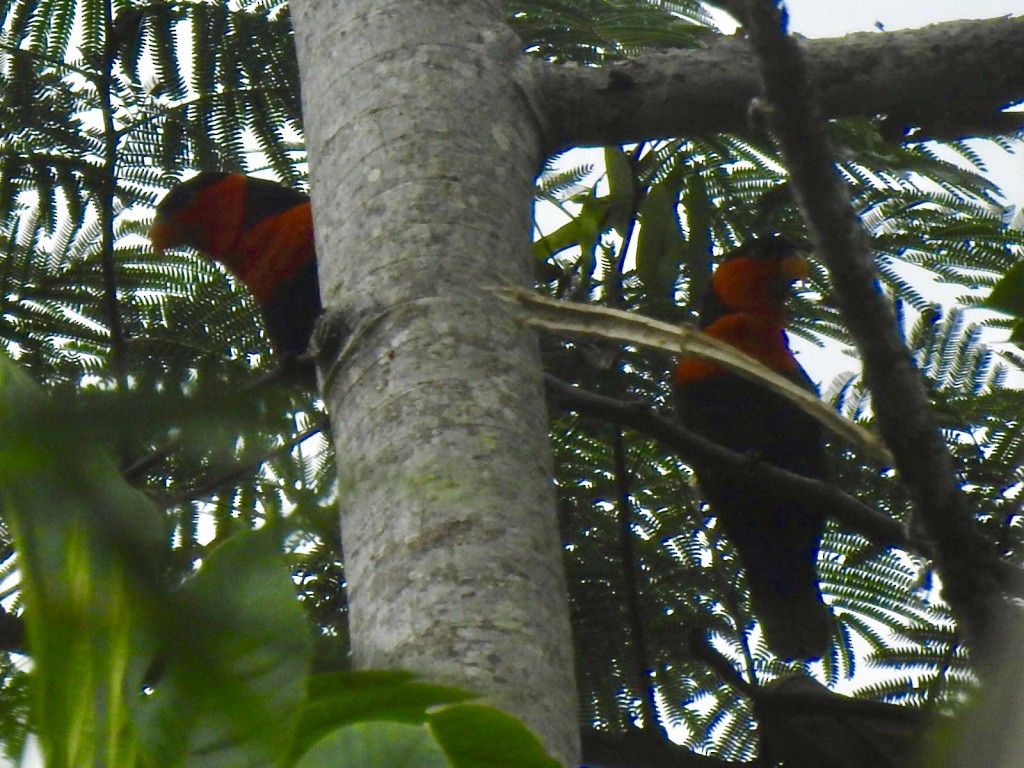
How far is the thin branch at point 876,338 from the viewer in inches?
40.4

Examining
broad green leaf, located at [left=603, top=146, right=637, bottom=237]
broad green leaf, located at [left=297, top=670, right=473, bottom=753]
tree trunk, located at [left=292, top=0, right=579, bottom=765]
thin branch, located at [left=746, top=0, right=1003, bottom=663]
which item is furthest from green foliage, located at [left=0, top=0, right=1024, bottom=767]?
broad green leaf, located at [left=297, top=670, right=473, bottom=753]

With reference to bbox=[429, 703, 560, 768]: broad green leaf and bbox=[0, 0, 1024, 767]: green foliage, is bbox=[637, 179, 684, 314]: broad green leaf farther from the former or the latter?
bbox=[429, 703, 560, 768]: broad green leaf

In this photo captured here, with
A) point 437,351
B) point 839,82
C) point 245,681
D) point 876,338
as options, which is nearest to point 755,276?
point 839,82

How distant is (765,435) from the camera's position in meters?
3.37

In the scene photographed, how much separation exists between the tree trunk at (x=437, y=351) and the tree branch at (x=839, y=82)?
0.19m

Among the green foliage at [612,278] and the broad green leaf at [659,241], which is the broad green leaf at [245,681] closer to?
the green foliage at [612,278]

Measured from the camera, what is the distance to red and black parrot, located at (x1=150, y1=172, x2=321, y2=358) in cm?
272

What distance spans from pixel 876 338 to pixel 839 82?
0.93 m

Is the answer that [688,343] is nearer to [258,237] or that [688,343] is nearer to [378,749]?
[378,749]

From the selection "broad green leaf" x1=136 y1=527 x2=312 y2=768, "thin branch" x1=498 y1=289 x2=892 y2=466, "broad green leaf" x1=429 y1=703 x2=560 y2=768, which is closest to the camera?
"broad green leaf" x1=136 y1=527 x2=312 y2=768

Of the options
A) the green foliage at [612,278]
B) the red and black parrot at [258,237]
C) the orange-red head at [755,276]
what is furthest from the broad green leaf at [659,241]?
the red and black parrot at [258,237]

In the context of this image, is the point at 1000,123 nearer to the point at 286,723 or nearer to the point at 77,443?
the point at 286,723

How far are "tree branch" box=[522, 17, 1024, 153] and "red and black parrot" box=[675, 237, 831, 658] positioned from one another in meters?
0.65

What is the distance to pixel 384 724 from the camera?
23.5 inches
